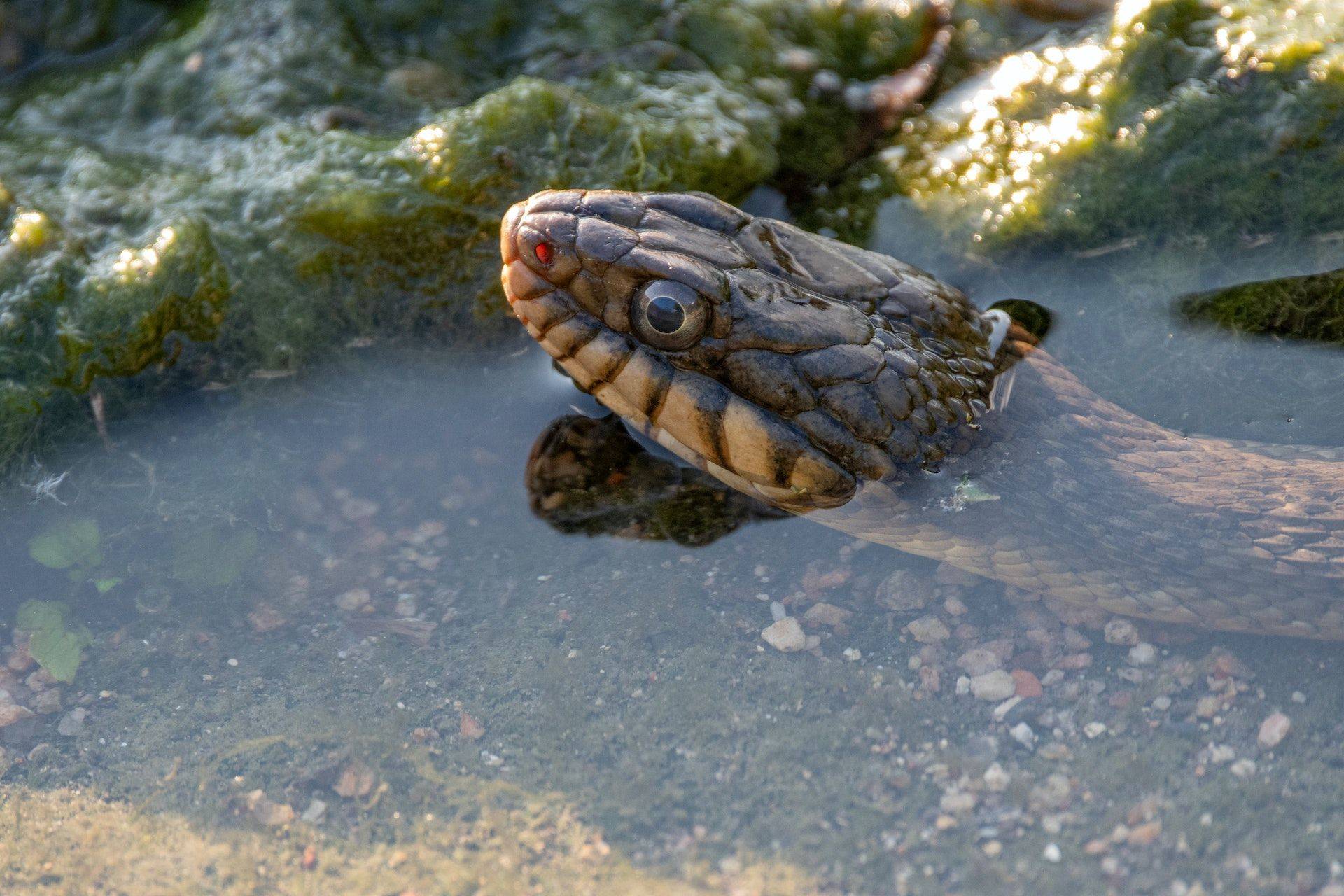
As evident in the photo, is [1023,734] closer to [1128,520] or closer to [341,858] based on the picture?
[1128,520]

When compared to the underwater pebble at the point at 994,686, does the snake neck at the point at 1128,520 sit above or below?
above

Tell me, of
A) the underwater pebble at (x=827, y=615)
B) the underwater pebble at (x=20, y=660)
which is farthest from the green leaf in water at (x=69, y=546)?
the underwater pebble at (x=827, y=615)

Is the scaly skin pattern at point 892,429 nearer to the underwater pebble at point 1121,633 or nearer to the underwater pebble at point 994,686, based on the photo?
the underwater pebble at point 1121,633

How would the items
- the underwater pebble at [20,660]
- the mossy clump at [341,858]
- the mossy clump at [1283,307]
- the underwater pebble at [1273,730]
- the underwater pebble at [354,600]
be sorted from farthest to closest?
the mossy clump at [1283,307]
the underwater pebble at [354,600]
the underwater pebble at [20,660]
the underwater pebble at [1273,730]
the mossy clump at [341,858]

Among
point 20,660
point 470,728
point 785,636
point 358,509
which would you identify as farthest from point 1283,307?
point 20,660

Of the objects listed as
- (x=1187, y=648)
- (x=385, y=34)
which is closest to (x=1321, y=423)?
(x=1187, y=648)

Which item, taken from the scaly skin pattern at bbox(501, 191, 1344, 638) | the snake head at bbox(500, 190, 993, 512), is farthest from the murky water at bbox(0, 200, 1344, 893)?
the snake head at bbox(500, 190, 993, 512)
